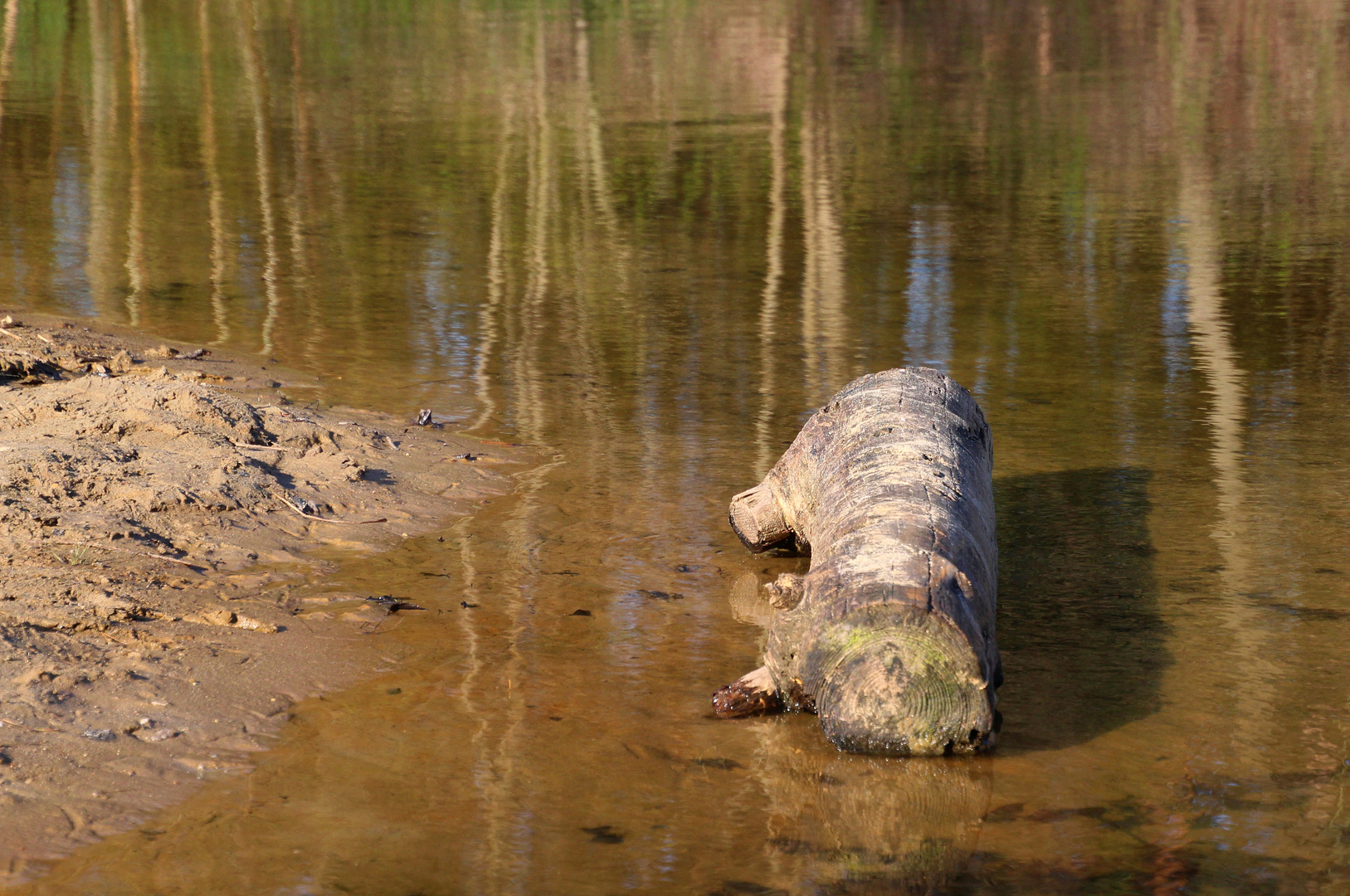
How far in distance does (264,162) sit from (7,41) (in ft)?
55.8

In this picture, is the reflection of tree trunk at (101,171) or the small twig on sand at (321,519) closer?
the small twig on sand at (321,519)

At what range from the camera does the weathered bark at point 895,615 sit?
461 centimetres

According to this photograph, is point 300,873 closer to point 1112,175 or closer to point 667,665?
point 667,665

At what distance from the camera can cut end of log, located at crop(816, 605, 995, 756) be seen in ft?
15.1

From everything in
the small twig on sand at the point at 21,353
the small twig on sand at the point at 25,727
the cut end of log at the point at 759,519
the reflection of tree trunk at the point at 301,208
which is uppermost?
the reflection of tree trunk at the point at 301,208

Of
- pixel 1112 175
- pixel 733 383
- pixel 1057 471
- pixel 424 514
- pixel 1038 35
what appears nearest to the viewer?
pixel 424 514

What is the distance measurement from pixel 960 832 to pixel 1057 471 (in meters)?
3.72

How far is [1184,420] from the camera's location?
8.38 m

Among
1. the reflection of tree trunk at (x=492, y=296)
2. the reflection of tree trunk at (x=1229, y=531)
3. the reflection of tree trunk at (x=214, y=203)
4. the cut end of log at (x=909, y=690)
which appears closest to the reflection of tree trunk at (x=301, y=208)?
the reflection of tree trunk at (x=214, y=203)

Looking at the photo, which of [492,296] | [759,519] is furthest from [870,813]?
[492,296]

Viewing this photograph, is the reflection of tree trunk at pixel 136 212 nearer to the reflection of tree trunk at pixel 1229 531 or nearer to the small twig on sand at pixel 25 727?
the small twig on sand at pixel 25 727

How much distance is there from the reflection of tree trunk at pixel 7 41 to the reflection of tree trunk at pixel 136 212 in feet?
6.47

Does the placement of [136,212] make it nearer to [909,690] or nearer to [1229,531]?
[1229,531]

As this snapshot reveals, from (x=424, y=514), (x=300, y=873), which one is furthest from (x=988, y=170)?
(x=300, y=873)
